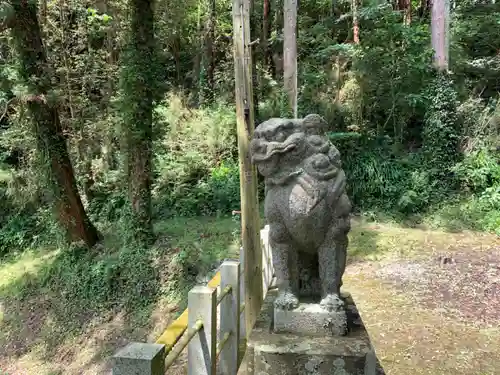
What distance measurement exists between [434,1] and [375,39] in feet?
4.77

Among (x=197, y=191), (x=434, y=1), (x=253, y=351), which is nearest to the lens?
(x=253, y=351)

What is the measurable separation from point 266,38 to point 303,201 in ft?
37.3

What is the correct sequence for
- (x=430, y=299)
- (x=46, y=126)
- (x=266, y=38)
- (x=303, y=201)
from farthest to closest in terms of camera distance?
1. (x=266, y=38)
2. (x=46, y=126)
3. (x=430, y=299)
4. (x=303, y=201)

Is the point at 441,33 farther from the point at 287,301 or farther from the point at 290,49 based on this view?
the point at 287,301

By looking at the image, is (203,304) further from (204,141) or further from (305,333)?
(204,141)

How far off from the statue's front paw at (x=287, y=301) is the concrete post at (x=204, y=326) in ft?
1.32

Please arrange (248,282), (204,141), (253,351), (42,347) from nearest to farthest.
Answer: (253,351) → (248,282) → (42,347) → (204,141)

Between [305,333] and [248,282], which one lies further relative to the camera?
[248,282]

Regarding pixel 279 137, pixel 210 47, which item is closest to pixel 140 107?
pixel 279 137

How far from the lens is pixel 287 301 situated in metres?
2.15

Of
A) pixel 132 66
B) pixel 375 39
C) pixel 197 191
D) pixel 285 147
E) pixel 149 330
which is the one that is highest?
pixel 375 39

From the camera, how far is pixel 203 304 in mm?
2320

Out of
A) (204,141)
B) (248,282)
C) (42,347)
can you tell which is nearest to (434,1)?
(204,141)

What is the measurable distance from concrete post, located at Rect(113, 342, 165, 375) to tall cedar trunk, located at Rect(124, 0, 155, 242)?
564cm
